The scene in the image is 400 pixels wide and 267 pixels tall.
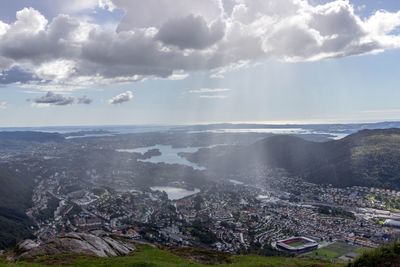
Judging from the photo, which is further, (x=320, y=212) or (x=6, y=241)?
(x=320, y=212)

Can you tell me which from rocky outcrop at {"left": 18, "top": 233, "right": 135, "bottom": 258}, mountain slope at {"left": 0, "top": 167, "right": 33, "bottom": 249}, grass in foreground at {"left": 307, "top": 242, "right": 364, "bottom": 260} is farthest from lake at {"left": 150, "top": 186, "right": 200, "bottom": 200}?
rocky outcrop at {"left": 18, "top": 233, "right": 135, "bottom": 258}

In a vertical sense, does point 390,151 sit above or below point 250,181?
above

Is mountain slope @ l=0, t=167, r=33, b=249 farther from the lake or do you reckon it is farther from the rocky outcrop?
the rocky outcrop

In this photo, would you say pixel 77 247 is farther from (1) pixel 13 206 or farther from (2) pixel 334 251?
(1) pixel 13 206

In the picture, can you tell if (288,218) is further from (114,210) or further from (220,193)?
(114,210)

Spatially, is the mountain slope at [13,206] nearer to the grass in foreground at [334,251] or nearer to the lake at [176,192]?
the lake at [176,192]

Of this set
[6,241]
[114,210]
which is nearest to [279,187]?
[114,210]

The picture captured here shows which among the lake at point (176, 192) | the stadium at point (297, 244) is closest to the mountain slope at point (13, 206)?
the lake at point (176, 192)
